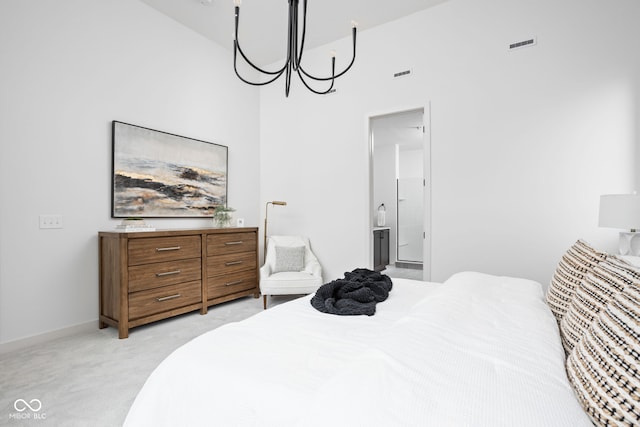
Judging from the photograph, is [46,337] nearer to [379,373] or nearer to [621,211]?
[379,373]

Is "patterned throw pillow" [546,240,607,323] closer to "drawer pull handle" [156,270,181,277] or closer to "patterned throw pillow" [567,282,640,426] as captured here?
"patterned throw pillow" [567,282,640,426]

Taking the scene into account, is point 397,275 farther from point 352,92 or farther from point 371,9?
point 371,9

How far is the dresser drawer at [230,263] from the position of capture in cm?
343

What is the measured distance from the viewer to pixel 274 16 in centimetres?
344

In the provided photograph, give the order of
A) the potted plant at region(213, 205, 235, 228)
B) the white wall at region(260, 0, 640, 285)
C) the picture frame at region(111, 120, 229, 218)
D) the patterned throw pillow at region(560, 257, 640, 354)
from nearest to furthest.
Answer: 1. the patterned throw pillow at region(560, 257, 640, 354)
2. the white wall at region(260, 0, 640, 285)
3. the picture frame at region(111, 120, 229, 218)
4. the potted plant at region(213, 205, 235, 228)

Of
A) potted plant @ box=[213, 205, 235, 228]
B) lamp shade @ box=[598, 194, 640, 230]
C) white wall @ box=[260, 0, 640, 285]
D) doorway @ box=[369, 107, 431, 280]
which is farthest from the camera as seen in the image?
doorway @ box=[369, 107, 431, 280]

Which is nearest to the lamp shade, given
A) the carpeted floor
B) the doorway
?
the carpeted floor

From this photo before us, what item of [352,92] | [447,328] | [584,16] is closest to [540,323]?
[447,328]

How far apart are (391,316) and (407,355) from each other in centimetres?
65

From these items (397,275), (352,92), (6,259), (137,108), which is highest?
(352,92)

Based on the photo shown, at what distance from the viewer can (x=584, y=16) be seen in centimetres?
260

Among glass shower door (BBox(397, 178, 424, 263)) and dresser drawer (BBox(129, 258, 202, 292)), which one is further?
glass shower door (BBox(397, 178, 424, 263))

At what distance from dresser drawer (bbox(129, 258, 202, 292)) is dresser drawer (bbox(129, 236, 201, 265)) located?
0.17 ft

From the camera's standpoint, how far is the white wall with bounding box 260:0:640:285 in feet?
8.27
